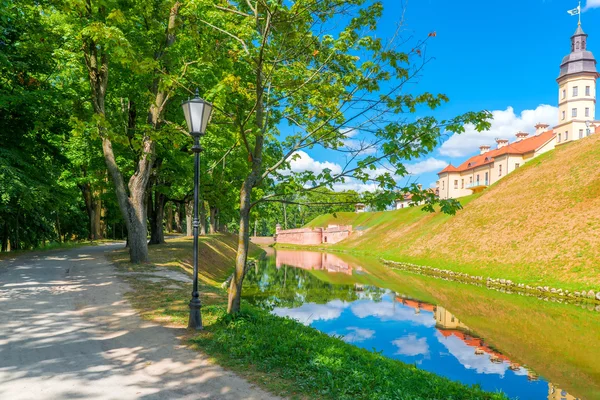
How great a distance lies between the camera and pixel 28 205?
47.9 ft

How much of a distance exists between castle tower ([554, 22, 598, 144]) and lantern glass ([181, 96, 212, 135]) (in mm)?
67490

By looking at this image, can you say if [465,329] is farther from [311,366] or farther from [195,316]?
[195,316]

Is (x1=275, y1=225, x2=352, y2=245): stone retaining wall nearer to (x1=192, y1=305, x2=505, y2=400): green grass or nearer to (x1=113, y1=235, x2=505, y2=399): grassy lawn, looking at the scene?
(x1=113, y1=235, x2=505, y2=399): grassy lawn

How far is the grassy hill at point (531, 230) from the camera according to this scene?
2202 centimetres

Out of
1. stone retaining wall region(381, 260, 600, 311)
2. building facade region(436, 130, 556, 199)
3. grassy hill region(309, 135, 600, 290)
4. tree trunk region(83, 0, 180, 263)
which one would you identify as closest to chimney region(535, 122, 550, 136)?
building facade region(436, 130, 556, 199)

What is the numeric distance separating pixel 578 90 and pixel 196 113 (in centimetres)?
7205

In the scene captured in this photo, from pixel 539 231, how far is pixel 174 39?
2624 cm

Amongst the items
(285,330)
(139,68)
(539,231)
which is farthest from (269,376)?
(539,231)

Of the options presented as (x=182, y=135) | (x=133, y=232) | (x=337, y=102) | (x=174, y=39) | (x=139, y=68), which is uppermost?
(x=174, y=39)

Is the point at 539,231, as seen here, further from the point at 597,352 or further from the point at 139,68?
the point at 139,68

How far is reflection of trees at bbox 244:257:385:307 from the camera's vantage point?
1791 cm

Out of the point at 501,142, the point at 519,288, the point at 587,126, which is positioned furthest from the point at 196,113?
the point at 501,142

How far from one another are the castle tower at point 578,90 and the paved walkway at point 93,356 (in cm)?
6905

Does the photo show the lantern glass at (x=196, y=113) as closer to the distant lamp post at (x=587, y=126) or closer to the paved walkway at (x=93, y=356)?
the paved walkway at (x=93, y=356)
